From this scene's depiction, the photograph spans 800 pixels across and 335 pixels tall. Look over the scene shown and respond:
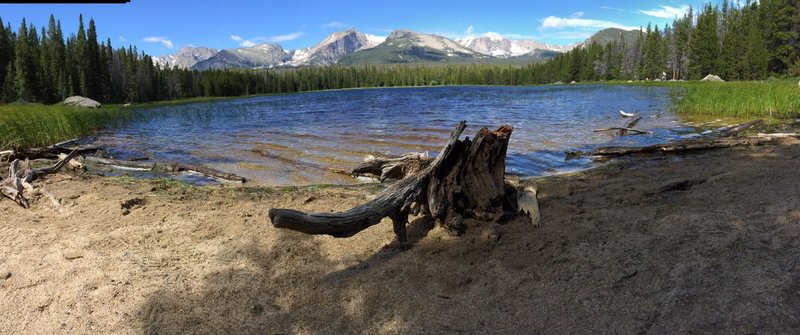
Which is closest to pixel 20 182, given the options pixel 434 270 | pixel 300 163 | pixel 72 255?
pixel 72 255

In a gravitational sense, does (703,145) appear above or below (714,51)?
below

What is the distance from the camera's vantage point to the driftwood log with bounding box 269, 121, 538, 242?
5.68m

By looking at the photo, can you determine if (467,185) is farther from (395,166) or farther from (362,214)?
(395,166)

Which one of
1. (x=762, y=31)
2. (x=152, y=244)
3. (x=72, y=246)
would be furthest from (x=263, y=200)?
(x=762, y=31)

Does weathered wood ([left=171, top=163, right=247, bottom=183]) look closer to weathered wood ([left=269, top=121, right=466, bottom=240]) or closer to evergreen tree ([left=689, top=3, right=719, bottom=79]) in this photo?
weathered wood ([left=269, top=121, right=466, bottom=240])

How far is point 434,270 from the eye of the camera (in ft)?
16.2

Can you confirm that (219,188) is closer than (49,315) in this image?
No

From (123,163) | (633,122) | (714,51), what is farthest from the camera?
(714,51)

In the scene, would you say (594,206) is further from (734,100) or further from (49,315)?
(734,100)

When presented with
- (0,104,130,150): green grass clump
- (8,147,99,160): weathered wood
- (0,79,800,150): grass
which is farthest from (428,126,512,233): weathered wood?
(0,79,800,150): grass

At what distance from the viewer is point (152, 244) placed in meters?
5.95

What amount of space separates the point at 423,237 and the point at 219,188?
18.3 ft

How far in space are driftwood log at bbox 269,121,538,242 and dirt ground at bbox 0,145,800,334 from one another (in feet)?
1.00

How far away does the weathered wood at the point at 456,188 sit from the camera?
5.68 metres
